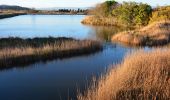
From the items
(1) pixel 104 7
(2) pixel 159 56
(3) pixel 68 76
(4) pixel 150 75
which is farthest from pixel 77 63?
(1) pixel 104 7

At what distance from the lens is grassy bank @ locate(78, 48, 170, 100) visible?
7035 millimetres

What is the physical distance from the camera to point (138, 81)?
8273mm

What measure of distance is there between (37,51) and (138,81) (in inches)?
297

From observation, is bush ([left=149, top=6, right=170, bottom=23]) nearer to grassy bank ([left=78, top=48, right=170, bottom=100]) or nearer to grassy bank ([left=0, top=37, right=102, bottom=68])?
grassy bank ([left=0, top=37, right=102, bottom=68])

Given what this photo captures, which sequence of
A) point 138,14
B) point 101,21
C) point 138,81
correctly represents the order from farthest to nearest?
1. point 101,21
2. point 138,14
3. point 138,81

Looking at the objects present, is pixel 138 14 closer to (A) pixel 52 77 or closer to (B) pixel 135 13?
(B) pixel 135 13

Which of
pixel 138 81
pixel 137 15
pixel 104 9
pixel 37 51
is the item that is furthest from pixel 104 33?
pixel 138 81

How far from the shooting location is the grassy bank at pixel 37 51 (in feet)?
44.8

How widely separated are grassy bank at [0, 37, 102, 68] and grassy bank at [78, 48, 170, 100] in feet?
18.5

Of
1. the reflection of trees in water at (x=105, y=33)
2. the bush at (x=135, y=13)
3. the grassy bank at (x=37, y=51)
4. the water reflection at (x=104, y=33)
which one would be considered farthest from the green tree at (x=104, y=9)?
the grassy bank at (x=37, y=51)

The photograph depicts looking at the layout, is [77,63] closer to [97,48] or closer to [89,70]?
[89,70]

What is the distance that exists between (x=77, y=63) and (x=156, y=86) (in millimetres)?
6888

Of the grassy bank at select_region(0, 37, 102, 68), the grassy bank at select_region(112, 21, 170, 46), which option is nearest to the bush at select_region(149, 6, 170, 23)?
the grassy bank at select_region(112, 21, 170, 46)

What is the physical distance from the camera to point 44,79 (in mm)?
11312
